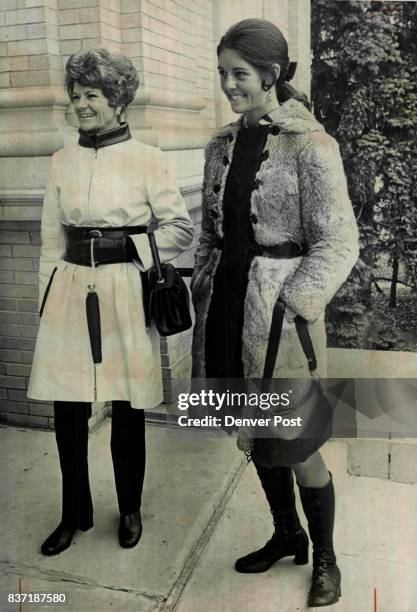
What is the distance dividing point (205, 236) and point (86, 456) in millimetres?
885

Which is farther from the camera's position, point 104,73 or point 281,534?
point 281,534

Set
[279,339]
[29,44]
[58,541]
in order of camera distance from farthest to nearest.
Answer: [58,541] < [29,44] < [279,339]

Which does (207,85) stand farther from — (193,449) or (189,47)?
(193,449)

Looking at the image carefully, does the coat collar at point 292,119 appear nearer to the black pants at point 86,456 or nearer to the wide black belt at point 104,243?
the wide black belt at point 104,243

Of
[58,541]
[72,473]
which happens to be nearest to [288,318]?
[72,473]

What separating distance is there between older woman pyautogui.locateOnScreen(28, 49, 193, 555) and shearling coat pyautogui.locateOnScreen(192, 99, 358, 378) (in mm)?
222

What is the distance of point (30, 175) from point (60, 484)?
111 centimetres

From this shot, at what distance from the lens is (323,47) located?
1.88 meters

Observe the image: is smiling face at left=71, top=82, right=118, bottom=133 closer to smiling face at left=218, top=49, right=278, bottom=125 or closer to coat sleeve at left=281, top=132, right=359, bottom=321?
smiling face at left=218, top=49, right=278, bottom=125

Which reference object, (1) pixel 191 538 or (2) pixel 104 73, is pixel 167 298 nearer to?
(2) pixel 104 73

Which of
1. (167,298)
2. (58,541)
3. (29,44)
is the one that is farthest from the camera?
(58,541)

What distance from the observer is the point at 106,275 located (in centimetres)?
206

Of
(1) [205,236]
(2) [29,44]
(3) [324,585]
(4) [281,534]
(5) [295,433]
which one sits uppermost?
(2) [29,44]

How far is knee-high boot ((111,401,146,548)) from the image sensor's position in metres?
2.25
